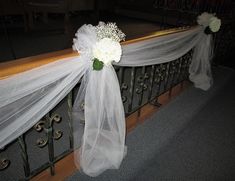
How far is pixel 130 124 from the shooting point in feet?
7.18

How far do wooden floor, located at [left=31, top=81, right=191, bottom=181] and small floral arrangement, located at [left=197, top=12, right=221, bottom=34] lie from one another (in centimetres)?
76

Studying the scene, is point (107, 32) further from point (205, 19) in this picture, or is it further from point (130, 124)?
point (205, 19)

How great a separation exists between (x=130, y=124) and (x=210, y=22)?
1.62 meters

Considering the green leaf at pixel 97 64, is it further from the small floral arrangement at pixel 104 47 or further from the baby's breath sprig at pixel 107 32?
the baby's breath sprig at pixel 107 32

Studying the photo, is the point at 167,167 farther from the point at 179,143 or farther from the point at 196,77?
the point at 196,77

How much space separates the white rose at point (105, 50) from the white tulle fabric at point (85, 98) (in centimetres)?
4

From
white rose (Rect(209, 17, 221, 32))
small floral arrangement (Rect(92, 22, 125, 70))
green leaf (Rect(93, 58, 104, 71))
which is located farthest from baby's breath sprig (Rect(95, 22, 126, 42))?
white rose (Rect(209, 17, 221, 32))

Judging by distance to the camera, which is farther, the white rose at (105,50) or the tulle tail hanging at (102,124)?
the tulle tail hanging at (102,124)

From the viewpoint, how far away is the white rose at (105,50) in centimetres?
125

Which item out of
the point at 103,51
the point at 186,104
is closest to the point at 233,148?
the point at 186,104

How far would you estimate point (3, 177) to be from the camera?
1533 mm

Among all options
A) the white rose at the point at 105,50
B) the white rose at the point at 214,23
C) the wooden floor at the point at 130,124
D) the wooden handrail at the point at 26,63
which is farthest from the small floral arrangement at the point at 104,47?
the white rose at the point at 214,23

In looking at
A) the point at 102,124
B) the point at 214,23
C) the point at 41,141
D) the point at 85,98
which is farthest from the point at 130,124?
the point at 214,23

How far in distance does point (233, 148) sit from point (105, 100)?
139cm
